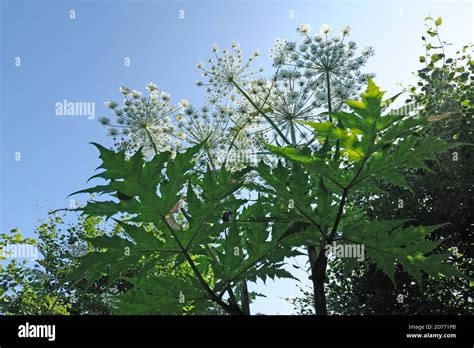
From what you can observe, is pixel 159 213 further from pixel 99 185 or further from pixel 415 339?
pixel 415 339

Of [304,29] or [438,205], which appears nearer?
[304,29]

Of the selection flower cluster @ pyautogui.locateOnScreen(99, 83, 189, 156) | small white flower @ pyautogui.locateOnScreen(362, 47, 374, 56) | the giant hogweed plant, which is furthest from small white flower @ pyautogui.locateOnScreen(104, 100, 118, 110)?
the giant hogweed plant

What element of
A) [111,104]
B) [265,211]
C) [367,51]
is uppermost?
[367,51]

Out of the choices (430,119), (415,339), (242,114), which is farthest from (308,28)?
(415,339)

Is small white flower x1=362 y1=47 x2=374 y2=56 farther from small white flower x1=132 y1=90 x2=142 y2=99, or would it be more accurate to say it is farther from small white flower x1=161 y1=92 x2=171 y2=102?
small white flower x1=132 y1=90 x2=142 y2=99

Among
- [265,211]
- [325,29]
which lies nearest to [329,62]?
[325,29]

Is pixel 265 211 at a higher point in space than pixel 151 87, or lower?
lower

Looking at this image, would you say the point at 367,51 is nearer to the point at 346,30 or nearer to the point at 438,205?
the point at 346,30

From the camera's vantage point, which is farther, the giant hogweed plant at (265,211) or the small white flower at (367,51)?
the small white flower at (367,51)

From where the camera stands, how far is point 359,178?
186 cm

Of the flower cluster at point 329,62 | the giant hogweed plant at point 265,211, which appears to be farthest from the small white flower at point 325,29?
the giant hogweed plant at point 265,211

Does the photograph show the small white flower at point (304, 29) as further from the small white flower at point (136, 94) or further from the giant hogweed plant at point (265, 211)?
the giant hogweed plant at point (265, 211)

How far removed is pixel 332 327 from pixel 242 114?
4.96 m

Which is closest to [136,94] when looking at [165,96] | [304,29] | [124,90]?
[124,90]
